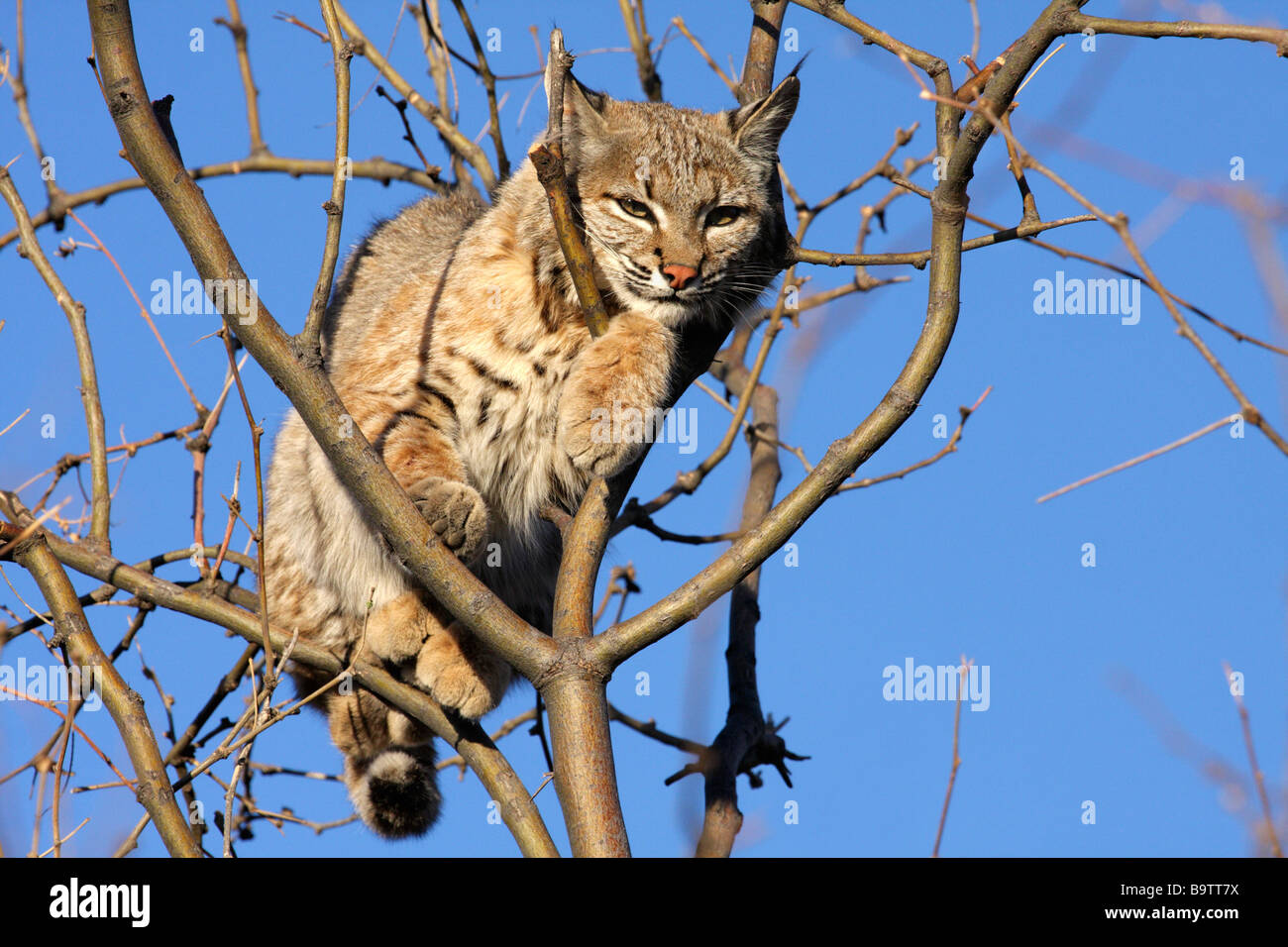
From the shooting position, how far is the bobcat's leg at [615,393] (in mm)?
3986

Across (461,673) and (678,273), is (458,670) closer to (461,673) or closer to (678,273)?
(461,673)

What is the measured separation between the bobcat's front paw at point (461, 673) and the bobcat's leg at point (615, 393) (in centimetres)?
86

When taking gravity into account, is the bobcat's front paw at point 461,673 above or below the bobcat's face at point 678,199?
below

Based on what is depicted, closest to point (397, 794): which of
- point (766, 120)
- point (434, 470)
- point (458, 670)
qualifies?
point (458, 670)

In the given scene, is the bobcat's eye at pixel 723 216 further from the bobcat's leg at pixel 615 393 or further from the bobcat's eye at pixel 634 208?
the bobcat's leg at pixel 615 393

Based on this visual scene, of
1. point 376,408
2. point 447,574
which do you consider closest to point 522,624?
point 447,574

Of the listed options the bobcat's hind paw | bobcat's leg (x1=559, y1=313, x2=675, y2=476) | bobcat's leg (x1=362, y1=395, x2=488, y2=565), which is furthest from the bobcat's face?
bobcat's leg (x1=362, y1=395, x2=488, y2=565)

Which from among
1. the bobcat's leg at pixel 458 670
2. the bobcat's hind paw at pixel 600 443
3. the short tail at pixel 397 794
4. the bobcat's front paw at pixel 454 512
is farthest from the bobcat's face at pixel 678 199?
the short tail at pixel 397 794

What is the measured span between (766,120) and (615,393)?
1329 mm

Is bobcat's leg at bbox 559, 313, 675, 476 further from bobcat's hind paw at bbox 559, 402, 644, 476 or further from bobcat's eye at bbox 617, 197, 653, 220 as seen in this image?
bobcat's eye at bbox 617, 197, 653, 220

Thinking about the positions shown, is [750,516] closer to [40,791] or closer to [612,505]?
[612,505]

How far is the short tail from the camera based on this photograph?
4848mm

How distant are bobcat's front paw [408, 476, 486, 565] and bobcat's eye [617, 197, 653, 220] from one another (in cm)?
114
